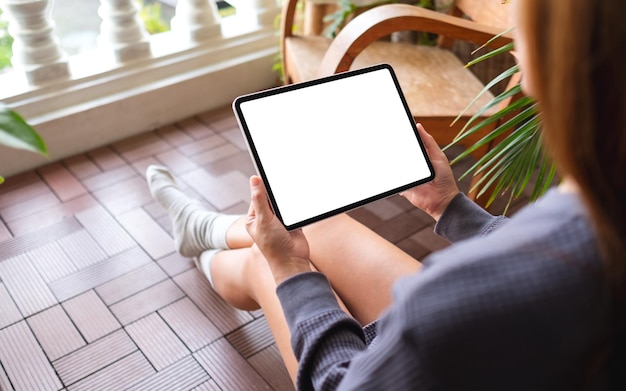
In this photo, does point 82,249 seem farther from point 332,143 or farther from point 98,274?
point 332,143

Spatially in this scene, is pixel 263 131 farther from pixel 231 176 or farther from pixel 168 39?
pixel 168 39

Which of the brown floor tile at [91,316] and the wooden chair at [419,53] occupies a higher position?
the wooden chair at [419,53]

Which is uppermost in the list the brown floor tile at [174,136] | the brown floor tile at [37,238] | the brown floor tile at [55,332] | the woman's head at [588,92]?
the woman's head at [588,92]

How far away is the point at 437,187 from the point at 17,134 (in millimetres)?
681

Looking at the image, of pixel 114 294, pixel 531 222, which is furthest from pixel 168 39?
pixel 531 222

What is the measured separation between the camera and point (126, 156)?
7.64 ft

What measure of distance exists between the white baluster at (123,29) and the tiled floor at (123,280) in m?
0.34

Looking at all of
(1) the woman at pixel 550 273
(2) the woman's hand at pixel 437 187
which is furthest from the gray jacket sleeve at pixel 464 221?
(1) the woman at pixel 550 273

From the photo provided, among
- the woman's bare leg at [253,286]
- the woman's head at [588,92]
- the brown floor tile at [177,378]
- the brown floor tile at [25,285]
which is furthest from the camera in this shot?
the brown floor tile at [25,285]

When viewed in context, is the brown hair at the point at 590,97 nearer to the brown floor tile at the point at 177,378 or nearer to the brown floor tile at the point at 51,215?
the brown floor tile at the point at 177,378

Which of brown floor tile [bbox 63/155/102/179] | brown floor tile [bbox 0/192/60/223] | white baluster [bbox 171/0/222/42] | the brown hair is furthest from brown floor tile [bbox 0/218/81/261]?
the brown hair

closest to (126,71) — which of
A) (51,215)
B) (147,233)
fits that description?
(51,215)

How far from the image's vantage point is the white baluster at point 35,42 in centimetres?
213

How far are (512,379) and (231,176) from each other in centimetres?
176
